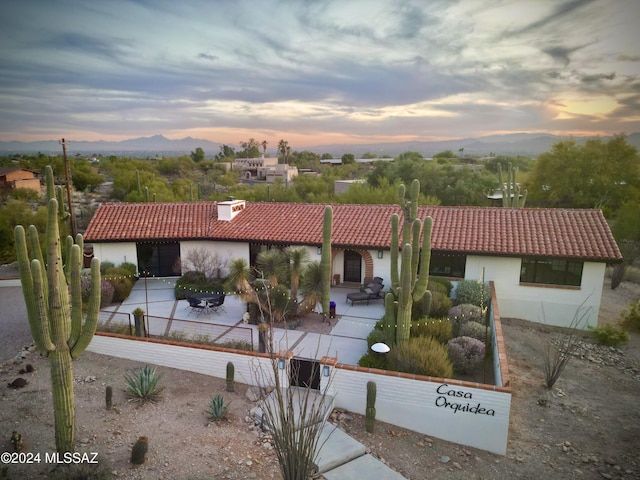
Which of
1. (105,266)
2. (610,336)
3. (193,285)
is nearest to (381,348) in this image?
(610,336)

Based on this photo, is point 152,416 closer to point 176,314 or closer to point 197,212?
point 176,314

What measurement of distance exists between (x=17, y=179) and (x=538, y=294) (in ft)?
180

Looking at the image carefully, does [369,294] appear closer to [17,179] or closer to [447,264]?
[447,264]

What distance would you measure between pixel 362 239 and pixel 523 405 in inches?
358

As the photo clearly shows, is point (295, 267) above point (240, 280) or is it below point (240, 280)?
above

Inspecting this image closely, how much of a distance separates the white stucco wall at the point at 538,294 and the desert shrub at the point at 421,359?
22.1 feet

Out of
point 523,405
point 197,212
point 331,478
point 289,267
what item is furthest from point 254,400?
point 197,212

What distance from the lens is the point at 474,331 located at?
13.1m

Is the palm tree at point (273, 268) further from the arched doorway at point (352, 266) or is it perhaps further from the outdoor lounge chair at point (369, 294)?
the arched doorway at point (352, 266)

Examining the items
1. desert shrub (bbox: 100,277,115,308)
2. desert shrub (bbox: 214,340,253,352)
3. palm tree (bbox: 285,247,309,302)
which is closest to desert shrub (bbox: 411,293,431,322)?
palm tree (bbox: 285,247,309,302)

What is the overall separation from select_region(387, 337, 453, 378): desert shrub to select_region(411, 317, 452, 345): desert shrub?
4.39 ft

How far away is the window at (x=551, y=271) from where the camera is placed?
1628 centimetres

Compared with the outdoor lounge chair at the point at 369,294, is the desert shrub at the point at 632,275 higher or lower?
lower

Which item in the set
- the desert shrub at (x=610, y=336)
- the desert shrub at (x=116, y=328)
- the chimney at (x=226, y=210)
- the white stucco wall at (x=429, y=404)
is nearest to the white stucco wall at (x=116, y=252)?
the chimney at (x=226, y=210)
